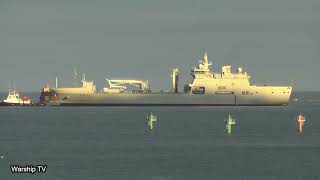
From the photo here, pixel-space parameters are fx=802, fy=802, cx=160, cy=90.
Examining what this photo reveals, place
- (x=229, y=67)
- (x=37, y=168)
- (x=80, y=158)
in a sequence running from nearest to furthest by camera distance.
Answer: (x=37, y=168)
(x=80, y=158)
(x=229, y=67)

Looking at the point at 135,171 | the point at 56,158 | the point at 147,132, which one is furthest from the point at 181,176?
the point at 147,132

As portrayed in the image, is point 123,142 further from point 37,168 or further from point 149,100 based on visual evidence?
point 149,100

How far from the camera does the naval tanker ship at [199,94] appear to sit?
182125mm

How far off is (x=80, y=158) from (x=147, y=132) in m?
35.7

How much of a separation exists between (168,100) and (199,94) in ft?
24.9

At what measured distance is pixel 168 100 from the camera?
186250 millimetres

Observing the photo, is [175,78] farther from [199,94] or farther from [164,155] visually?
[164,155]

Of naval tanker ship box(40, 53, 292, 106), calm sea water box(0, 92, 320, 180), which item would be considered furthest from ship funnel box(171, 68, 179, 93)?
calm sea water box(0, 92, 320, 180)

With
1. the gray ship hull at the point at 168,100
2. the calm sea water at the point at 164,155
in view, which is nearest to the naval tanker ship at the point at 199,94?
the gray ship hull at the point at 168,100

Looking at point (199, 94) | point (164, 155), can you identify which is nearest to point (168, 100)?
point (199, 94)

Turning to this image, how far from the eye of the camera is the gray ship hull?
604 ft

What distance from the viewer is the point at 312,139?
8225cm

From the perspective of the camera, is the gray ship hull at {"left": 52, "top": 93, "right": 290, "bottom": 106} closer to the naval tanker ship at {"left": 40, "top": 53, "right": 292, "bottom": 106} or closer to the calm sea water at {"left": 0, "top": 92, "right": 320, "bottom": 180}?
the naval tanker ship at {"left": 40, "top": 53, "right": 292, "bottom": 106}

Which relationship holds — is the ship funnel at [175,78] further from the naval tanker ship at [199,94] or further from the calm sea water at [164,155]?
the calm sea water at [164,155]
